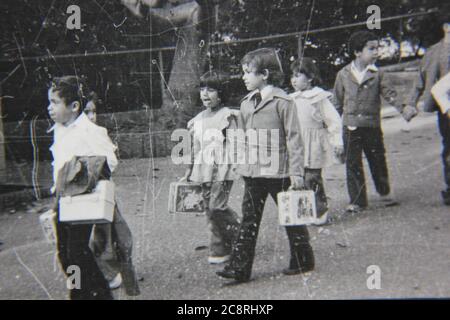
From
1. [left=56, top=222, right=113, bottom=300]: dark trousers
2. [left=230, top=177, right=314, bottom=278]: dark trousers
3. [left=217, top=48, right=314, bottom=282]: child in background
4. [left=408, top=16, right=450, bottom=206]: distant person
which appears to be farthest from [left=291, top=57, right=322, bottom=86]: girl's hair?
[left=56, top=222, right=113, bottom=300]: dark trousers

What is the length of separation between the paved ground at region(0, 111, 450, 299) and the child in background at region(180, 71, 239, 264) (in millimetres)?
83

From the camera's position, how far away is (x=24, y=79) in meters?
2.95

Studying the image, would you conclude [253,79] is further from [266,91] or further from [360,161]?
[360,161]

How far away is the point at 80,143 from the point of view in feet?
7.64

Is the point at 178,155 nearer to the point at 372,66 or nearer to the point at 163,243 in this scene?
the point at 163,243

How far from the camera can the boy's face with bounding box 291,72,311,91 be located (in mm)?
2986

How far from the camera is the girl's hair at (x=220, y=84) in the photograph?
270 centimetres

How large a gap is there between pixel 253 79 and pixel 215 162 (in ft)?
1.42

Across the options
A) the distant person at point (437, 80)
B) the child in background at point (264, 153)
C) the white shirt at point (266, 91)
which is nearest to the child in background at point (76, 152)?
the child in background at point (264, 153)

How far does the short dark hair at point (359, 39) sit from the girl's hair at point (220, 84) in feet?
2.43

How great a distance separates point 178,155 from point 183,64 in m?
0.45

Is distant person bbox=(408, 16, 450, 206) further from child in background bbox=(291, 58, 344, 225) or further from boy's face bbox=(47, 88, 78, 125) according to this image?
boy's face bbox=(47, 88, 78, 125)

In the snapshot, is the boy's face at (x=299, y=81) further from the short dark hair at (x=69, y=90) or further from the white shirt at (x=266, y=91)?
the short dark hair at (x=69, y=90)

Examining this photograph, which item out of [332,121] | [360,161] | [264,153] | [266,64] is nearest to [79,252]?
[264,153]
